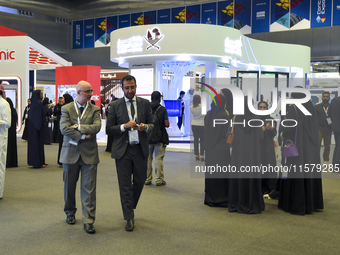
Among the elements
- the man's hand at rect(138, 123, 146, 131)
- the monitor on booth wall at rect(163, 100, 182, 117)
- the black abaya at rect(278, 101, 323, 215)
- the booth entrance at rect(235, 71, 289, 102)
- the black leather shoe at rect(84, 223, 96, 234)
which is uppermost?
the booth entrance at rect(235, 71, 289, 102)

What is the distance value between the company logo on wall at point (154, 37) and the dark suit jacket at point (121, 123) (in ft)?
24.7

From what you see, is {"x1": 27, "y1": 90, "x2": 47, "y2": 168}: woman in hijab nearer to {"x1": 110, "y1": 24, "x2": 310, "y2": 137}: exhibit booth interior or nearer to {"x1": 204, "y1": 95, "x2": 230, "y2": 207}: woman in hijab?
{"x1": 110, "y1": 24, "x2": 310, "y2": 137}: exhibit booth interior

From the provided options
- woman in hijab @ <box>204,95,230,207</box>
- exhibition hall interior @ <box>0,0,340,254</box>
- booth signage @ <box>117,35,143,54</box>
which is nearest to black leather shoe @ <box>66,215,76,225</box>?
exhibition hall interior @ <box>0,0,340,254</box>

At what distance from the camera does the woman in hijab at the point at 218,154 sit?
5.15 metres

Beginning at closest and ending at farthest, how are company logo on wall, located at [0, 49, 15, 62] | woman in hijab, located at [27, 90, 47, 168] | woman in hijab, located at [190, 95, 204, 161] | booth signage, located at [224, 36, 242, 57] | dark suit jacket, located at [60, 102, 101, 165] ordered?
dark suit jacket, located at [60, 102, 101, 165], woman in hijab, located at [27, 90, 47, 168], woman in hijab, located at [190, 95, 204, 161], booth signage, located at [224, 36, 242, 57], company logo on wall, located at [0, 49, 15, 62]

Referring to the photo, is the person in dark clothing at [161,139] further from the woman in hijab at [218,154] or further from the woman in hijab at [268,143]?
the woman in hijab at [268,143]

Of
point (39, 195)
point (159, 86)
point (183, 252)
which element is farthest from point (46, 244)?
point (159, 86)

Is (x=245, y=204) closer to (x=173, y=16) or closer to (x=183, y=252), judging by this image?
(x=183, y=252)

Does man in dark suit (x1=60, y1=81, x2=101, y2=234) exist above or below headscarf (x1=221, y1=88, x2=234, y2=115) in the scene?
below

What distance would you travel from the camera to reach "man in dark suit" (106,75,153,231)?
4031 millimetres

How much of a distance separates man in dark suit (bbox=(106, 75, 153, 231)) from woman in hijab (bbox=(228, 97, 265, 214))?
1337 mm

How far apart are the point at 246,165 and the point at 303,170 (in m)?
0.70

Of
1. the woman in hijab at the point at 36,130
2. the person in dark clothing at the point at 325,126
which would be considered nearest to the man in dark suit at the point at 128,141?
the woman in hijab at the point at 36,130

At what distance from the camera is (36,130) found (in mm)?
8062
